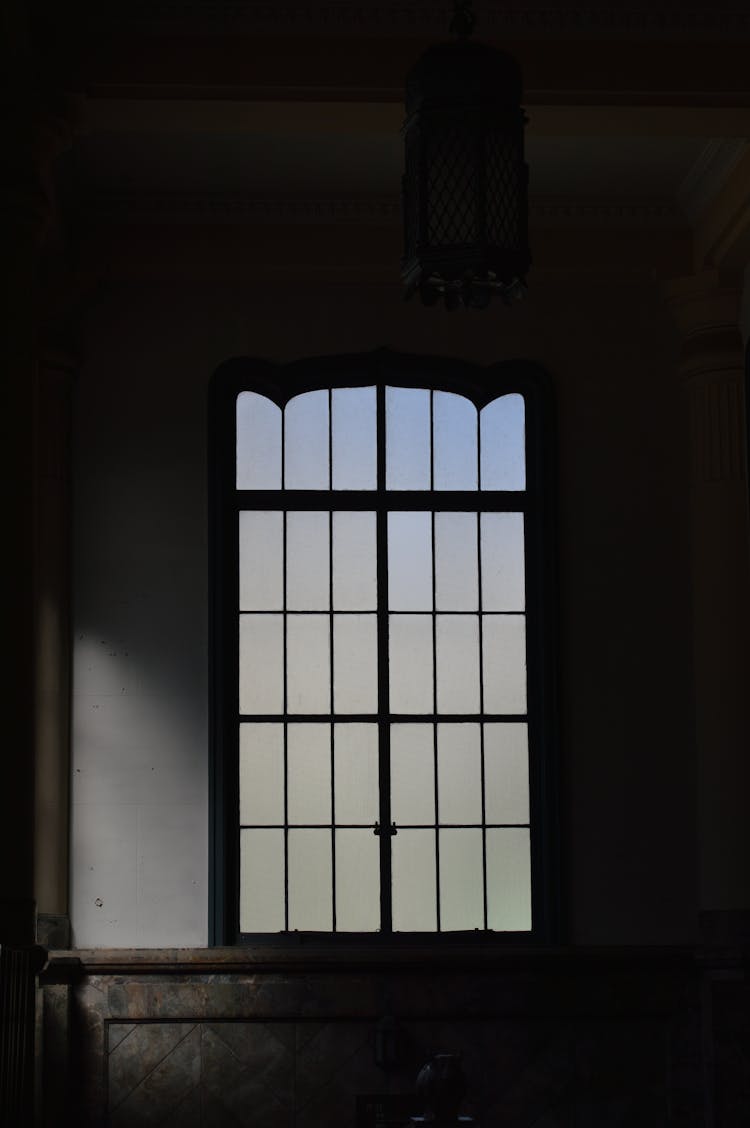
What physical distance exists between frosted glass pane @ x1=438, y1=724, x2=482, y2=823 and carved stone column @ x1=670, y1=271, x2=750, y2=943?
112 centimetres

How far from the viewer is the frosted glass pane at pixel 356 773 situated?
876 centimetres

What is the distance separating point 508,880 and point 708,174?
12.0 ft

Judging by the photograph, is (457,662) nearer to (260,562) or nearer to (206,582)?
(260,562)

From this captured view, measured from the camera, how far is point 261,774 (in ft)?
28.7

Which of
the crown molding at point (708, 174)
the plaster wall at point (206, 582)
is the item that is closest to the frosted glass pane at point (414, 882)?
the plaster wall at point (206, 582)

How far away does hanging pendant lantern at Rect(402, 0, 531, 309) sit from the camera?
411 cm

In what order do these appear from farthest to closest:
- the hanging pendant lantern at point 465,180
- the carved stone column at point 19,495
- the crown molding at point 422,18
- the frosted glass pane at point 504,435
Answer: the frosted glass pane at point 504,435 → the crown molding at point 422,18 → the carved stone column at point 19,495 → the hanging pendant lantern at point 465,180

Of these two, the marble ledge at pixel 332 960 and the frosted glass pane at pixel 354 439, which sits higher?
the frosted glass pane at pixel 354 439

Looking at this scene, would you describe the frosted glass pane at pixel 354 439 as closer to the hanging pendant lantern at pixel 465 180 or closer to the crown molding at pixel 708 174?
the crown molding at pixel 708 174

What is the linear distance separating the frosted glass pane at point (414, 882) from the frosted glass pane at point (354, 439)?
5.99ft

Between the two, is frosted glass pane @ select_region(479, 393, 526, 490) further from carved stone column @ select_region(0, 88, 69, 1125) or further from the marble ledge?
carved stone column @ select_region(0, 88, 69, 1125)

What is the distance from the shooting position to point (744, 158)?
7785 mm

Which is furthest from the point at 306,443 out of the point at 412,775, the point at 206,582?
the point at 412,775

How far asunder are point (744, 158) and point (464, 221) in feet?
13.4
